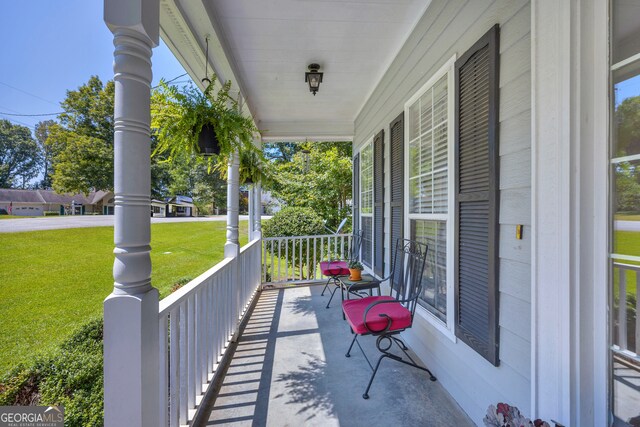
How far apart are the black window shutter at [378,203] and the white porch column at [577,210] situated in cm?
233

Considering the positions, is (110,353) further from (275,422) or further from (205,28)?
(205,28)

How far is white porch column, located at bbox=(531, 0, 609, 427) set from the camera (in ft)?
3.41

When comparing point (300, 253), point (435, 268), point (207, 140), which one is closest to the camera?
point (207, 140)

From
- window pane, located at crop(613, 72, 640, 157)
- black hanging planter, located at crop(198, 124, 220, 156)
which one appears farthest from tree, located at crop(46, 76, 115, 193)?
window pane, located at crop(613, 72, 640, 157)

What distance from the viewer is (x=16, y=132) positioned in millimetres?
2045

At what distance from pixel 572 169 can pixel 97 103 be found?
3.92 metres

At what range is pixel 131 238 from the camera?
116 cm

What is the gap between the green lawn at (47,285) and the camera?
2598 mm

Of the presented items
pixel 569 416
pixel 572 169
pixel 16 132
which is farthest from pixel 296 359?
pixel 16 132

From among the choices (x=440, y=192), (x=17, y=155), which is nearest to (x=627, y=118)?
(x=440, y=192)

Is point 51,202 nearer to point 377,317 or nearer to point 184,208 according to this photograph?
point 377,317

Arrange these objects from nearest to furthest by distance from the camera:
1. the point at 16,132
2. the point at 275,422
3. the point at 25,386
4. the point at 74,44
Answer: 1. the point at 25,386
2. the point at 275,422
3. the point at 16,132
4. the point at 74,44

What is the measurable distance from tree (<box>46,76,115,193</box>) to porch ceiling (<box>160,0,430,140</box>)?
41.6 inches

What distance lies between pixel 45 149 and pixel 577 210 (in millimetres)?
3774
